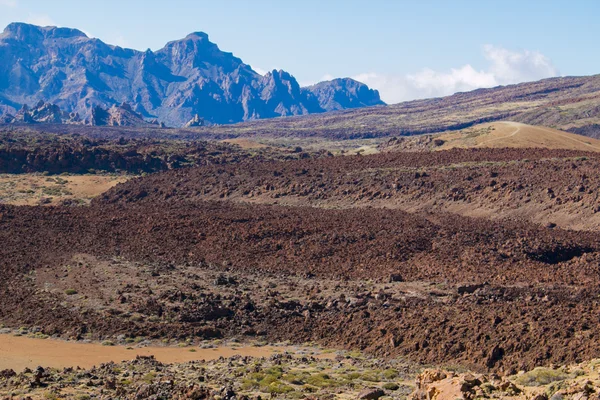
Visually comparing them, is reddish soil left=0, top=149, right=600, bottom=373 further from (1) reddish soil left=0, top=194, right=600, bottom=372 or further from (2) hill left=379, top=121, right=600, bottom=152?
(2) hill left=379, top=121, right=600, bottom=152

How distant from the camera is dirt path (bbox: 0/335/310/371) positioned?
21.9 m

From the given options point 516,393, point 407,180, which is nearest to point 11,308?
point 516,393

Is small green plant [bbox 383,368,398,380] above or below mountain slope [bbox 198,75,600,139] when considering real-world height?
below

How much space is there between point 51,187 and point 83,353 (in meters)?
50.1

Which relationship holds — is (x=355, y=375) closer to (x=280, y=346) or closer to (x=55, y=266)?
(x=280, y=346)

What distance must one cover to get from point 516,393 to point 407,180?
4617cm

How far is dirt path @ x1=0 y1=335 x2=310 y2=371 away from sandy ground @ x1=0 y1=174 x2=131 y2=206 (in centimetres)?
4048

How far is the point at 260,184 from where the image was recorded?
65250mm

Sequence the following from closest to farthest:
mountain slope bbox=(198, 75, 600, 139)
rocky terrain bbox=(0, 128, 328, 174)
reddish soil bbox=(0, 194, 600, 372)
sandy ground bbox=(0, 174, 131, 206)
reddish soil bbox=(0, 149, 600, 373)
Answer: reddish soil bbox=(0, 194, 600, 372) → reddish soil bbox=(0, 149, 600, 373) → sandy ground bbox=(0, 174, 131, 206) → rocky terrain bbox=(0, 128, 328, 174) → mountain slope bbox=(198, 75, 600, 139)

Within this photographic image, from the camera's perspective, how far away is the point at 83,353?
23203 mm

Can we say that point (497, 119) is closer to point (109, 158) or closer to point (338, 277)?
point (109, 158)

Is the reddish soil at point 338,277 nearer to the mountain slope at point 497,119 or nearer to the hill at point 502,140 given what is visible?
the hill at point 502,140

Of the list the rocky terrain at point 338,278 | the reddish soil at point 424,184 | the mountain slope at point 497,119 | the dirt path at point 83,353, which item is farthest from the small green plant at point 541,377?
the mountain slope at point 497,119

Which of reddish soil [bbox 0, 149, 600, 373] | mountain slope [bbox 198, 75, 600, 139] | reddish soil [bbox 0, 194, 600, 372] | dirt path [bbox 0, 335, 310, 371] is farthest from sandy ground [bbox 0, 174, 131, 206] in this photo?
mountain slope [bbox 198, 75, 600, 139]
